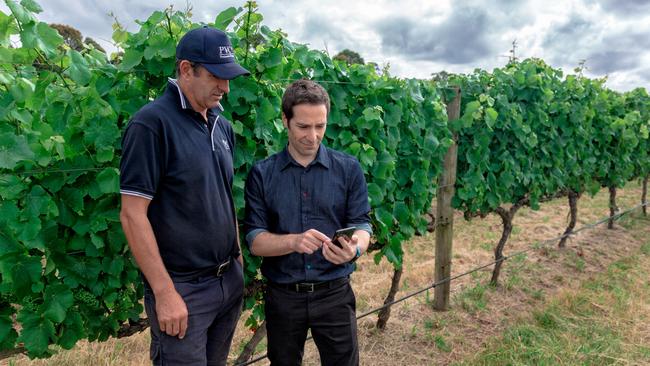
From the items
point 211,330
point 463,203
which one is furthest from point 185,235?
point 463,203

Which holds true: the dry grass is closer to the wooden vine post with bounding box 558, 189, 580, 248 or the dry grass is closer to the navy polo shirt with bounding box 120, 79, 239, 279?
the wooden vine post with bounding box 558, 189, 580, 248

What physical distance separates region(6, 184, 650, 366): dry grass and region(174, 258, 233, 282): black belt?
7.52 feet

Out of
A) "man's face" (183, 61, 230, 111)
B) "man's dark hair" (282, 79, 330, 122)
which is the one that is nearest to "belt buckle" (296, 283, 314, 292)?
"man's dark hair" (282, 79, 330, 122)

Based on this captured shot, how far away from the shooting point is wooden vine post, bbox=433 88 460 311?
468 cm

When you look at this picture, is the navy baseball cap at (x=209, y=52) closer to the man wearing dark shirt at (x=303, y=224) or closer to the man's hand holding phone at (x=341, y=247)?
the man wearing dark shirt at (x=303, y=224)

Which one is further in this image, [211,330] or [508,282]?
[508,282]

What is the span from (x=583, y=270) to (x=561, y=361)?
3.38m

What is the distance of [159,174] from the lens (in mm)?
1765

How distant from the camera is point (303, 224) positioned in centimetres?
233

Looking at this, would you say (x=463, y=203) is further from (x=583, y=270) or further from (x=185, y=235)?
(x=185, y=235)

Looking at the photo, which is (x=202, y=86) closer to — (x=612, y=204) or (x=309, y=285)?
(x=309, y=285)

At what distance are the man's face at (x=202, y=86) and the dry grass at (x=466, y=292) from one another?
2930 mm

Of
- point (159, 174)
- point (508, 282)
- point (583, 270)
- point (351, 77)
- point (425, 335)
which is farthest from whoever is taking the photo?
point (583, 270)

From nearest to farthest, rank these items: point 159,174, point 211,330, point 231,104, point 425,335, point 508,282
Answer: point 159,174
point 211,330
point 231,104
point 425,335
point 508,282
